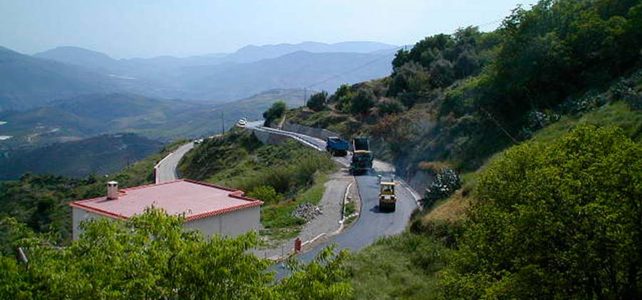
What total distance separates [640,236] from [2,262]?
11.1m

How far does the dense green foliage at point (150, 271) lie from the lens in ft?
26.7

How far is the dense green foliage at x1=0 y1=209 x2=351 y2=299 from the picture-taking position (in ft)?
26.7

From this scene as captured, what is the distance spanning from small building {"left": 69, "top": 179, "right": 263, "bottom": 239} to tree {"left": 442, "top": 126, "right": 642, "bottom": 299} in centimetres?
1659

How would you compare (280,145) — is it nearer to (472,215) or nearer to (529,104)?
(529,104)

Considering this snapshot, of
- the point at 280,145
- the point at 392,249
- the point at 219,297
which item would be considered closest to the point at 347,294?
the point at 219,297

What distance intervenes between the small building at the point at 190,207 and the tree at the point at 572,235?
54.4 ft

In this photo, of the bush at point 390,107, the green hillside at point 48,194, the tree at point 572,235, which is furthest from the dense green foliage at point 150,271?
the bush at point 390,107

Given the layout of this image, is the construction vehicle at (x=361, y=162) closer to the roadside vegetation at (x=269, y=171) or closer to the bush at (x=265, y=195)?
the roadside vegetation at (x=269, y=171)

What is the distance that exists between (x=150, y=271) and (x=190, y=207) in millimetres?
20485

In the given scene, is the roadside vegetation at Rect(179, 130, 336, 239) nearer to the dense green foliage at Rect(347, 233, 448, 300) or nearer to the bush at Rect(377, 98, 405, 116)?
the dense green foliage at Rect(347, 233, 448, 300)

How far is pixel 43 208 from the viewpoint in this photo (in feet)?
216

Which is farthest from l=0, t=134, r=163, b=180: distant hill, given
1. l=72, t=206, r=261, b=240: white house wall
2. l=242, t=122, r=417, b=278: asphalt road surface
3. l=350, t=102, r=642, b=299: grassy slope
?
l=350, t=102, r=642, b=299: grassy slope

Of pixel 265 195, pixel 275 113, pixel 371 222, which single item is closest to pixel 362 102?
pixel 275 113

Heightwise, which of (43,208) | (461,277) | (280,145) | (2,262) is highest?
(2,262)
